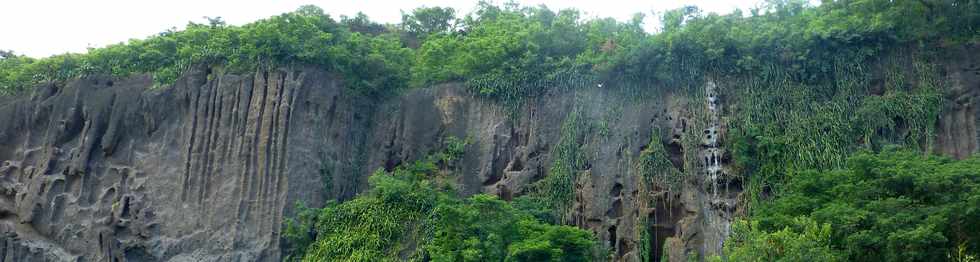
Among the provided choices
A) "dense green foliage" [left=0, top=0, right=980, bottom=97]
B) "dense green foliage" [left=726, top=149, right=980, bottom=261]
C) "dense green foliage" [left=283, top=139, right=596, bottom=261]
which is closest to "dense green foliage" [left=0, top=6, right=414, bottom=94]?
"dense green foliage" [left=0, top=0, right=980, bottom=97]

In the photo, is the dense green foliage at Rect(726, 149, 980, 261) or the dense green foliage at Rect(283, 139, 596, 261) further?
the dense green foliage at Rect(283, 139, 596, 261)

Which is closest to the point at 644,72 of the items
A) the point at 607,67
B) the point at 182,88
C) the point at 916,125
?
the point at 607,67

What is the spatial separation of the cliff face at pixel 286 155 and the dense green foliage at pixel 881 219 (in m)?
4.46

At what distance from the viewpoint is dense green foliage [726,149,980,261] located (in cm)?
1636

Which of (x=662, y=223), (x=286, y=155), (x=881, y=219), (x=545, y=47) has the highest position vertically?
(x=545, y=47)

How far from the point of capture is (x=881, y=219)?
55.2ft

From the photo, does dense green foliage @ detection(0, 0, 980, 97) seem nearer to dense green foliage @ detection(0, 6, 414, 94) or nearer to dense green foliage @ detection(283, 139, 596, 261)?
dense green foliage @ detection(0, 6, 414, 94)

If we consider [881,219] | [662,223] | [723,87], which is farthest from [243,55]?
[881,219]

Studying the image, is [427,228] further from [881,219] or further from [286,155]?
[881,219]

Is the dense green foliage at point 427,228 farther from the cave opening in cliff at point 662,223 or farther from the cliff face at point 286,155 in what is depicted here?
the cave opening in cliff at point 662,223

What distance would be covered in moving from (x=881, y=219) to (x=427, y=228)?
10003 mm

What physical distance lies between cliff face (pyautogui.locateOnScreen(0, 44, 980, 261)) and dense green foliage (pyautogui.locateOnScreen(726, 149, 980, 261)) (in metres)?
4.46

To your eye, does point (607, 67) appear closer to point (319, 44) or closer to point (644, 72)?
point (644, 72)

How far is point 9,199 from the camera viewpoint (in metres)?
27.3
